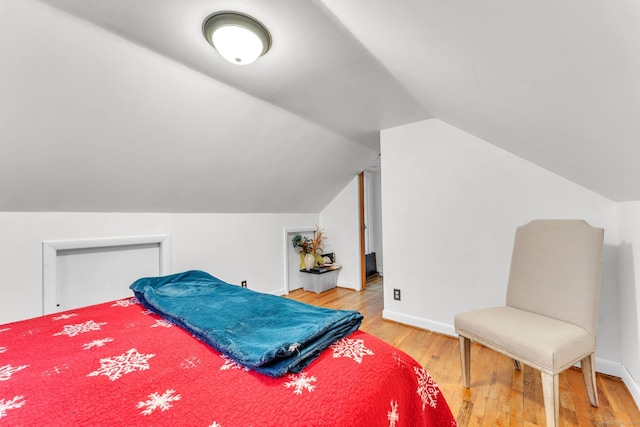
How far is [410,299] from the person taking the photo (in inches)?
107

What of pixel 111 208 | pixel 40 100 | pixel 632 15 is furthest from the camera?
pixel 111 208

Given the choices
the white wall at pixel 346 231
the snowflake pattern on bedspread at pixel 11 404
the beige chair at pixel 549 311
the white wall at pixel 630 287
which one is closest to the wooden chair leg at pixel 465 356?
the beige chair at pixel 549 311

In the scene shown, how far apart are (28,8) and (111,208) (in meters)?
1.42

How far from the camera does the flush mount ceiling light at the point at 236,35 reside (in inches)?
50.3

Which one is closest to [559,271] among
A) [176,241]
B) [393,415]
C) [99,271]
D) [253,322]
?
[393,415]

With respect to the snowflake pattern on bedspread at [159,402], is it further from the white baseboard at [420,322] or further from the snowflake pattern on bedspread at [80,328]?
the white baseboard at [420,322]

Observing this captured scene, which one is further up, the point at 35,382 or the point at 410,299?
the point at 35,382

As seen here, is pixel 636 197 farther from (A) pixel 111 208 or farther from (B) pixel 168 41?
(A) pixel 111 208

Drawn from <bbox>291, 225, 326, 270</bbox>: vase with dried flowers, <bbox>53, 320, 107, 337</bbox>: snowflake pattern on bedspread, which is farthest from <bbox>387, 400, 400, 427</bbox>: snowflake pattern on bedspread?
<bbox>291, 225, 326, 270</bbox>: vase with dried flowers

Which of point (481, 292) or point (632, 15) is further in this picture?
point (481, 292)

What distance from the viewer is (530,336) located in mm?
1356

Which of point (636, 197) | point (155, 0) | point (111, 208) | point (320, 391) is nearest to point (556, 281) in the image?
point (636, 197)

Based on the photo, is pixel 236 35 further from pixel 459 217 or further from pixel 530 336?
pixel 459 217

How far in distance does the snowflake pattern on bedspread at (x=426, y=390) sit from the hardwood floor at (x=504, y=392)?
27.4 inches
